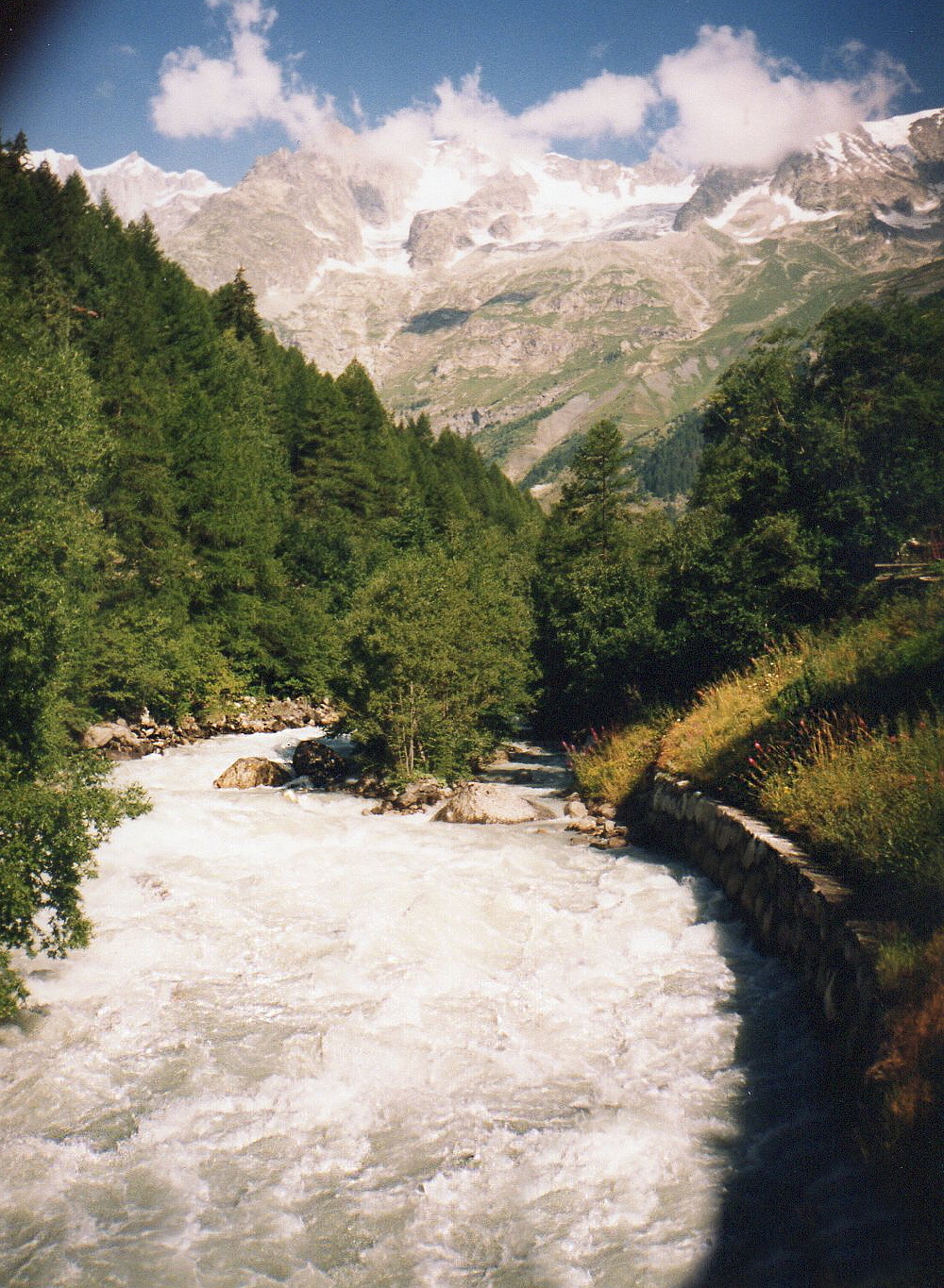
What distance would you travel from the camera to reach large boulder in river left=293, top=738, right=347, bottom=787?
22219 millimetres

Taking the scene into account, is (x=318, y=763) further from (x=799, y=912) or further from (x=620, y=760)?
(x=799, y=912)

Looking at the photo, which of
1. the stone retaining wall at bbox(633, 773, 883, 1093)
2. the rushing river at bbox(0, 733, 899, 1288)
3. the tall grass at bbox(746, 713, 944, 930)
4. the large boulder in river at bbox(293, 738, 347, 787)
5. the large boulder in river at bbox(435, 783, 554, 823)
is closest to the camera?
the rushing river at bbox(0, 733, 899, 1288)

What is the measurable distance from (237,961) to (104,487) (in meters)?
22.6

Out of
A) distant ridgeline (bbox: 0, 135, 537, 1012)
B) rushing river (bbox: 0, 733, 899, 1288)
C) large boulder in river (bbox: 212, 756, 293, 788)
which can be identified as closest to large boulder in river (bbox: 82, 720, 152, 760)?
distant ridgeline (bbox: 0, 135, 537, 1012)

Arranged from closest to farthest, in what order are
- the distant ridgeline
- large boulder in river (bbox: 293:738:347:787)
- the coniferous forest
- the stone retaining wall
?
1. the stone retaining wall
2. the coniferous forest
3. the distant ridgeline
4. large boulder in river (bbox: 293:738:347:787)

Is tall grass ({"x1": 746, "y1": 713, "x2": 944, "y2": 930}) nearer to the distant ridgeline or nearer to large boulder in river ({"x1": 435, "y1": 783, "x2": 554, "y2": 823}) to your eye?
large boulder in river ({"x1": 435, "y1": 783, "x2": 554, "y2": 823})

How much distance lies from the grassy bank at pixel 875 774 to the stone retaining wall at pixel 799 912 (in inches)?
11.2

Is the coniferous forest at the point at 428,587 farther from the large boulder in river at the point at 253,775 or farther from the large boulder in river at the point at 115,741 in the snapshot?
the large boulder in river at the point at 253,775

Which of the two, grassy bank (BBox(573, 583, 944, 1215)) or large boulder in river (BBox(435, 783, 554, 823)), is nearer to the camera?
grassy bank (BBox(573, 583, 944, 1215))

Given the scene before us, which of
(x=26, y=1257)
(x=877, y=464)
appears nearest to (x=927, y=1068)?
(x=26, y=1257)

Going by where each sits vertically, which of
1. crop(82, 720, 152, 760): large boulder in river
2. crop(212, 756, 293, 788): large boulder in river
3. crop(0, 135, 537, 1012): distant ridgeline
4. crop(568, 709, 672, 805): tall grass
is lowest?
crop(568, 709, 672, 805): tall grass

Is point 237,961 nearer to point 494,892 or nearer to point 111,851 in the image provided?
point 494,892

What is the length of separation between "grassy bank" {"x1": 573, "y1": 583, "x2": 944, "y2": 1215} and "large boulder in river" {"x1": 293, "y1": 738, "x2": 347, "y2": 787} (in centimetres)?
836

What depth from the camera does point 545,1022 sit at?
8086 millimetres
